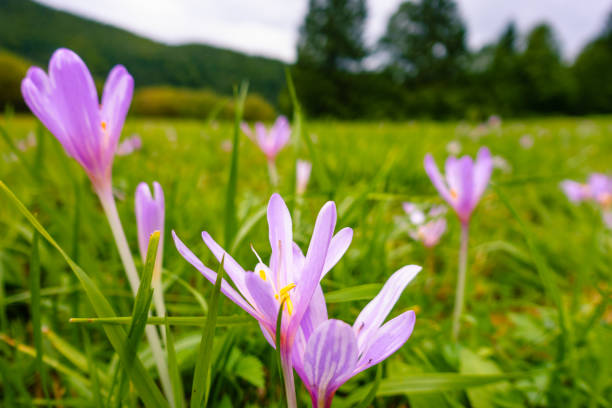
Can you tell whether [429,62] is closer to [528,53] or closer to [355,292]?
[528,53]

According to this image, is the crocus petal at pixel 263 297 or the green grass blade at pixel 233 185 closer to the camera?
the crocus petal at pixel 263 297

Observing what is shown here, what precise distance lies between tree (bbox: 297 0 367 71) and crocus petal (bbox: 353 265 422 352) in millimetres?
25524

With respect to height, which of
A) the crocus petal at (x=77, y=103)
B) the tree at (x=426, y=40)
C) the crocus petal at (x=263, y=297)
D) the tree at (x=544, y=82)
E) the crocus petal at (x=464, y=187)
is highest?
the tree at (x=426, y=40)

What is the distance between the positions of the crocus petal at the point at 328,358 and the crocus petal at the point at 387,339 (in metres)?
0.02

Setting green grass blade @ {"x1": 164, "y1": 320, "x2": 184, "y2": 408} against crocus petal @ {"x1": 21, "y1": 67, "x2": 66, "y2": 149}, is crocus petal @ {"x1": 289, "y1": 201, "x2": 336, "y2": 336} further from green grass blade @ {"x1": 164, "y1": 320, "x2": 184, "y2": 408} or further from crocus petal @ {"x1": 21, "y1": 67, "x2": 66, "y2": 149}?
crocus petal @ {"x1": 21, "y1": 67, "x2": 66, "y2": 149}

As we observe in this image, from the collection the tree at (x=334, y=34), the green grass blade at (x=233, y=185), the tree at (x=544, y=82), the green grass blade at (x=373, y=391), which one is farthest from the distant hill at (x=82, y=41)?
the green grass blade at (x=373, y=391)

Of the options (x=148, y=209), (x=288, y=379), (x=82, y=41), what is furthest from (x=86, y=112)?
(x=82, y=41)

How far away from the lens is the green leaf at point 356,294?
41cm

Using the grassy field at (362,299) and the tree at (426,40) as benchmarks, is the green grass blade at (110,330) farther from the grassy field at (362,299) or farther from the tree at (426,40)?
the tree at (426,40)

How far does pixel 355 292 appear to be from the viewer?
43cm

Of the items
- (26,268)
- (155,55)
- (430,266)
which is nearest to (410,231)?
(430,266)

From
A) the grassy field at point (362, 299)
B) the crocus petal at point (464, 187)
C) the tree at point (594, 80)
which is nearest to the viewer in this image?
the grassy field at point (362, 299)

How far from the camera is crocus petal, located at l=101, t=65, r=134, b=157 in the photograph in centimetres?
40

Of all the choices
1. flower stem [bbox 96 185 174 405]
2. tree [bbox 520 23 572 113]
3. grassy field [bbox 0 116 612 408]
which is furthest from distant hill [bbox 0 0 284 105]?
flower stem [bbox 96 185 174 405]
